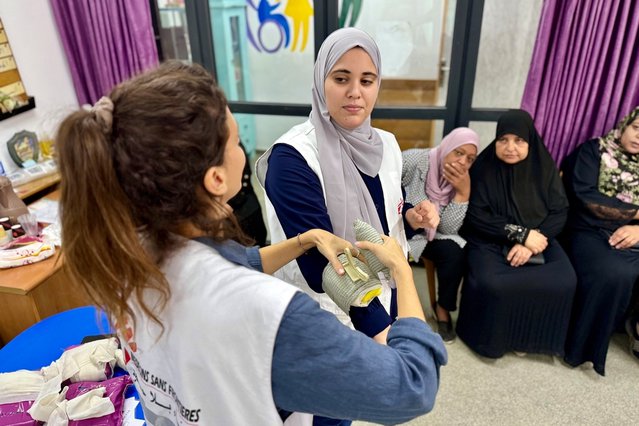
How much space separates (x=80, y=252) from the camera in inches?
25.3

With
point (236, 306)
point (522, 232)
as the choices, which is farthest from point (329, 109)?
point (522, 232)

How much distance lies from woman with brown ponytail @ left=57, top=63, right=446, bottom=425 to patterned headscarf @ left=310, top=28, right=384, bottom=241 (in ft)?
2.10

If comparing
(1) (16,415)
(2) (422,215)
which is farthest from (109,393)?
(2) (422,215)

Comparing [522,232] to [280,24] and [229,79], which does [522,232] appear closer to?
[280,24]

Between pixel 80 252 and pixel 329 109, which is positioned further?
pixel 329 109

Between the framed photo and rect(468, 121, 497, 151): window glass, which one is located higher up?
the framed photo

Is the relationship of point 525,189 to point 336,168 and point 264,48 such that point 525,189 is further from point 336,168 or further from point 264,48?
point 264,48

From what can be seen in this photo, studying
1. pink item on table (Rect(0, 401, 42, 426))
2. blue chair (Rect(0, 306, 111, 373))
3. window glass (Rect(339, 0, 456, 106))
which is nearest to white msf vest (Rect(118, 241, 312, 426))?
pink item on table (Rect(0, 401, 42, 426))

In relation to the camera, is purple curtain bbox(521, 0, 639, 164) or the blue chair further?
purple curtain bbox(521, 0, 639, 164)

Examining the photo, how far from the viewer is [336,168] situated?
4.42 ft

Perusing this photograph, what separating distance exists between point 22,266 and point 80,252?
5.09ft

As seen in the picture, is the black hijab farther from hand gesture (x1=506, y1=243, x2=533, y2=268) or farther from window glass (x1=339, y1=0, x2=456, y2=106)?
window glass (x1=339, y1=0, x2=456, y2=106)

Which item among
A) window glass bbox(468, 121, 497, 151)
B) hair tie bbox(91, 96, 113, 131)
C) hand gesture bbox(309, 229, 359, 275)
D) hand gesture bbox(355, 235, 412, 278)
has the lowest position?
window glass bbox(468, 121, 497, 151)

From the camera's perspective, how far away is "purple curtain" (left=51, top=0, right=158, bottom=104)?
8.64ft
